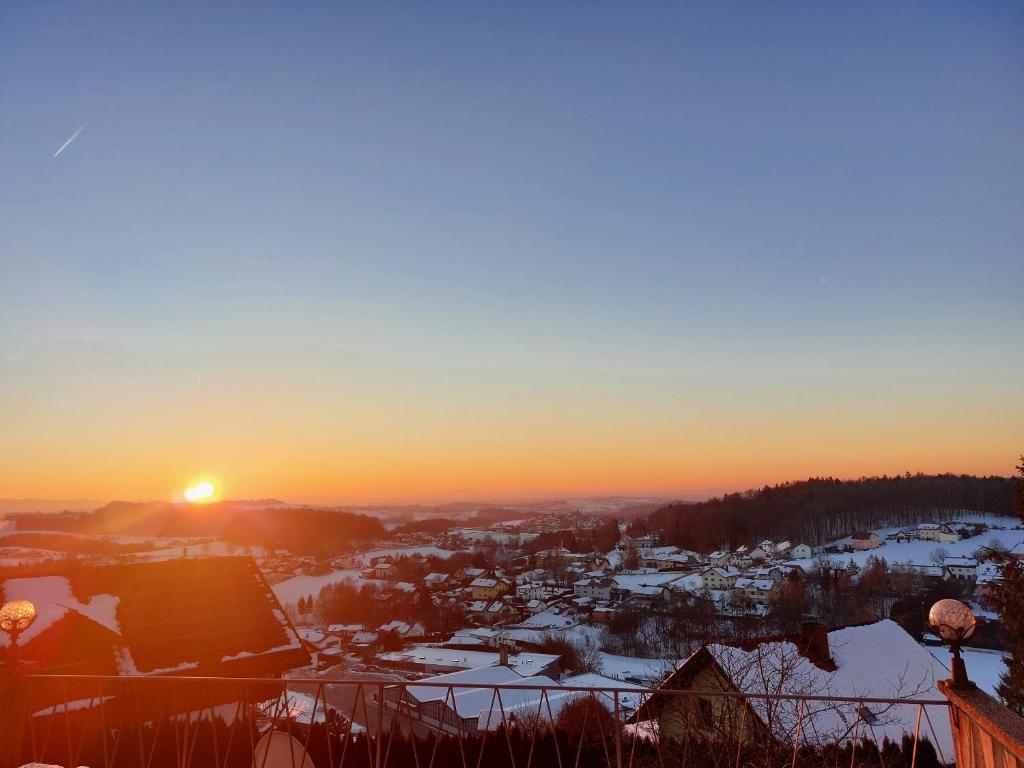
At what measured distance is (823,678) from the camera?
34.8 ft

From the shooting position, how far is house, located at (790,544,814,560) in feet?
213

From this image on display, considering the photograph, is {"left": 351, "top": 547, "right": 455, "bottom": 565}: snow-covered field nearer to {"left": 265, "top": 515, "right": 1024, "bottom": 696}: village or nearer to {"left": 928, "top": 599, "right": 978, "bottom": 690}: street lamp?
{"left": 265, "top": 515, "right": 1024, "bottom": 696}: village

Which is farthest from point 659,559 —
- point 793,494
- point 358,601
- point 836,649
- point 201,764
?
point 201,764

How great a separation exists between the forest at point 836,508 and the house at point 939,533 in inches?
273

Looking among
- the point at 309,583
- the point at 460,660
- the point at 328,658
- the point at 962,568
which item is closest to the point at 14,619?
the point at 460,660

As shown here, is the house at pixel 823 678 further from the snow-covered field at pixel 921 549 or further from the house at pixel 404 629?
the snow-covered field at pixel 921 549

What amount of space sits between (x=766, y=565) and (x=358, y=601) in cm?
3694

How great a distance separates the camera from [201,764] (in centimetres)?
704

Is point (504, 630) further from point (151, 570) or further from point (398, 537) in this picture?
point (398, 537)

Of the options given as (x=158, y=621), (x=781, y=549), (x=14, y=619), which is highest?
(x=14, y=619)

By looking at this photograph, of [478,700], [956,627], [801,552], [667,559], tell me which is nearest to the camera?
[956,627]

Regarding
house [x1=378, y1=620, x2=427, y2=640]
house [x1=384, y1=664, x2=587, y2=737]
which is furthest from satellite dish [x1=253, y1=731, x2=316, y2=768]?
house [x1=378, y1=620, x2=427, y2=640]

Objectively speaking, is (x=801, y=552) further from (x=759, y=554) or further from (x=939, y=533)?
(x=939, y=533)

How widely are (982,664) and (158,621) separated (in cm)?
2698
